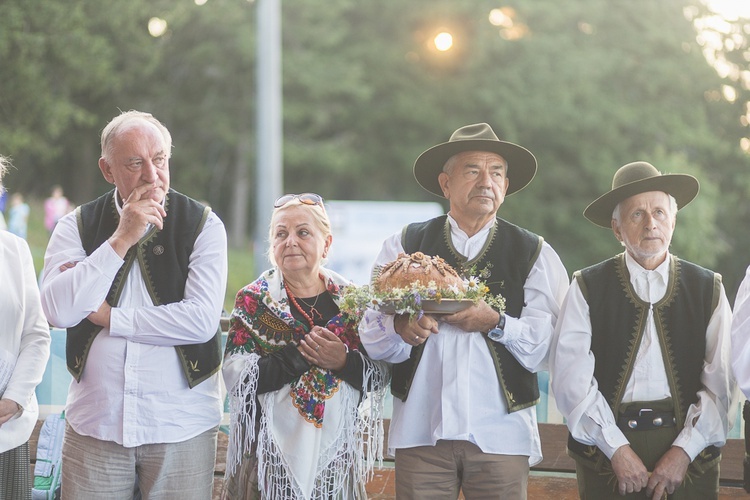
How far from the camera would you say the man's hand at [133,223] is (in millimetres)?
3141

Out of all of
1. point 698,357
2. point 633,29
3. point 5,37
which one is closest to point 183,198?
point 698,357

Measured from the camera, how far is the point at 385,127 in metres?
22.7

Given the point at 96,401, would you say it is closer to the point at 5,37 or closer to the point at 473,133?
the point at 473,133

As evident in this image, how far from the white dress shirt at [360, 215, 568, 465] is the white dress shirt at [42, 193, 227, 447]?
0.63 metres

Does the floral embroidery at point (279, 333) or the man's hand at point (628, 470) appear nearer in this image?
the man's hand at point (628, 470)

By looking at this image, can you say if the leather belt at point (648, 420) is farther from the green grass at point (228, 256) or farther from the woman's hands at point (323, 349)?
the green grass at point (228, 256)

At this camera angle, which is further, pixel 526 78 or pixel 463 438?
pixel 526 78

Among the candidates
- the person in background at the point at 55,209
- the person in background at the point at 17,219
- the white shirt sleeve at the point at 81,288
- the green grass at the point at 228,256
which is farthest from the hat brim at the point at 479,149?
the person in background at the point at 55,209

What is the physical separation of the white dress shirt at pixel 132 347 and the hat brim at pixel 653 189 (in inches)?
59.8

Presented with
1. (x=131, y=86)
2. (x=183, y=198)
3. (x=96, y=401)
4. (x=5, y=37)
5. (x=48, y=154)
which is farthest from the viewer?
(x=131, y=86)

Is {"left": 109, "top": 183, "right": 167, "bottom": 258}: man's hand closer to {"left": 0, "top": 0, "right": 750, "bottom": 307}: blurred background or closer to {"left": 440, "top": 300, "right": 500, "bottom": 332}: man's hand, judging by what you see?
{"left": 440, "top": 300, "right": 500, "bottom": 332}: man's hand

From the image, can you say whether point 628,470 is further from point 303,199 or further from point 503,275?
point 303,199

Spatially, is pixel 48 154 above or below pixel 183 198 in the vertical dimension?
above

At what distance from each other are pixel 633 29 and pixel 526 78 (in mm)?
2770
